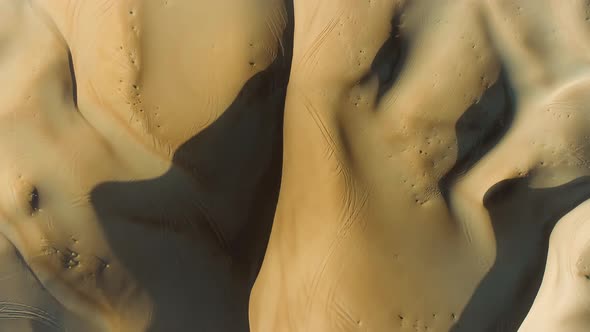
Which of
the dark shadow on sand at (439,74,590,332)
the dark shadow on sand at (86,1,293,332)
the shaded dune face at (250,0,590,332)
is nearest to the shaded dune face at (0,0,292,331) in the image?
the dark shadow on sand at (86,1,293,332)

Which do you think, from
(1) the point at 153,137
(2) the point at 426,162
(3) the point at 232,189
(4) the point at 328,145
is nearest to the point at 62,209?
(1) the point at 153,137

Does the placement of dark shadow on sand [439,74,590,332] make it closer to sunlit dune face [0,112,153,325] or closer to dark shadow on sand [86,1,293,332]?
dark shadow on sand [86,1,293,332]

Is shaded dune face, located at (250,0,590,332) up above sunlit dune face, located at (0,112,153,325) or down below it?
below

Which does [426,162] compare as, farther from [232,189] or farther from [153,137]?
[153,137]

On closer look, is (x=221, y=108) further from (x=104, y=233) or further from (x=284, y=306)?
(x=284, y=306)

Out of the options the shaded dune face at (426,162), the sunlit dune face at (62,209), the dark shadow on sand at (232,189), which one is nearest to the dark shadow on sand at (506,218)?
the shaded dune face at (426,162)

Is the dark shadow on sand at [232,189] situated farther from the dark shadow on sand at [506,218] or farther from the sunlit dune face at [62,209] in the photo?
the dark shadow on sand at [506,218]

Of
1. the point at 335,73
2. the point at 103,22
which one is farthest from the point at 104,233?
the point at 335,73
